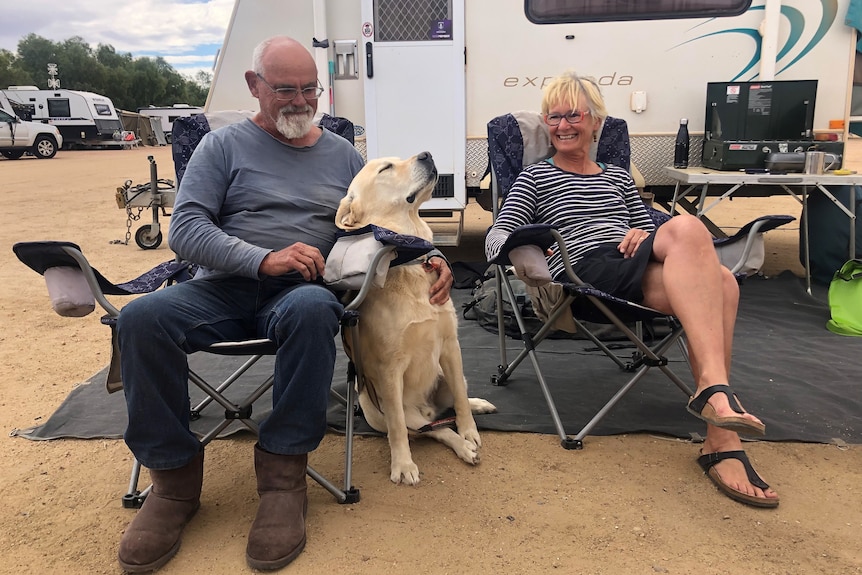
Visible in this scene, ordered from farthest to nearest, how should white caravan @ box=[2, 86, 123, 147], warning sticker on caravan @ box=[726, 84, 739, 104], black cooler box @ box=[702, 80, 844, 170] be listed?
white caravan @ box=[2, 86, 123, 147] < warning sticker on caravan @ box=[726, 84, 739, 104] < black cooler box @ box=[702, 80, 844, 170]

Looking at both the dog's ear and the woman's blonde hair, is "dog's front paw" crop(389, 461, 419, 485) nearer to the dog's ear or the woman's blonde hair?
the dog's ear

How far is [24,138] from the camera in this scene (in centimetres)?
1894

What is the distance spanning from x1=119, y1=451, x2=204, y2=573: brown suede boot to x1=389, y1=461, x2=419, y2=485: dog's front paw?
2.04 ft

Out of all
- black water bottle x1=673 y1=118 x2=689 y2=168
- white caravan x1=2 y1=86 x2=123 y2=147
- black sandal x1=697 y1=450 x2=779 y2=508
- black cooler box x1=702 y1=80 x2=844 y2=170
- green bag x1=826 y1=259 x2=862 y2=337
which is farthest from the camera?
white caravan x1=2 y1=86 x2=123 y2=147

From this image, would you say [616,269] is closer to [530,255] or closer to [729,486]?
[530,255]

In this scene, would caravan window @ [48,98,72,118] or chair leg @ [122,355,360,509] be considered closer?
chair leg @ [122,355,360,509]

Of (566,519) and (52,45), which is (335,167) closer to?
(566,519)

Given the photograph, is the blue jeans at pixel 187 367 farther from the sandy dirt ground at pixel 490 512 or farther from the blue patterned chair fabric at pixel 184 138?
the blue patterned chair fabric at pixel 184 138

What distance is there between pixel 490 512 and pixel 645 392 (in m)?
1.16

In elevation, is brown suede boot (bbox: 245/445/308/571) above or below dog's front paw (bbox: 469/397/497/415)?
above

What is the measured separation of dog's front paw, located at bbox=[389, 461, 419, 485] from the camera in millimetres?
2086

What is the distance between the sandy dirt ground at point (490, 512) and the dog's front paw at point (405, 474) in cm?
2

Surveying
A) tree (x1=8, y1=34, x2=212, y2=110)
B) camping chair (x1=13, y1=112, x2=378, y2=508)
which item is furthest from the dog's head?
tree (x1=8, y1=34, x2=212, y2=110)

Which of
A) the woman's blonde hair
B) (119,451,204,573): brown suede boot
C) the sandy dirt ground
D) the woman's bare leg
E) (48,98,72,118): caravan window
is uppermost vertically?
(48,98,72,118): caravan window
